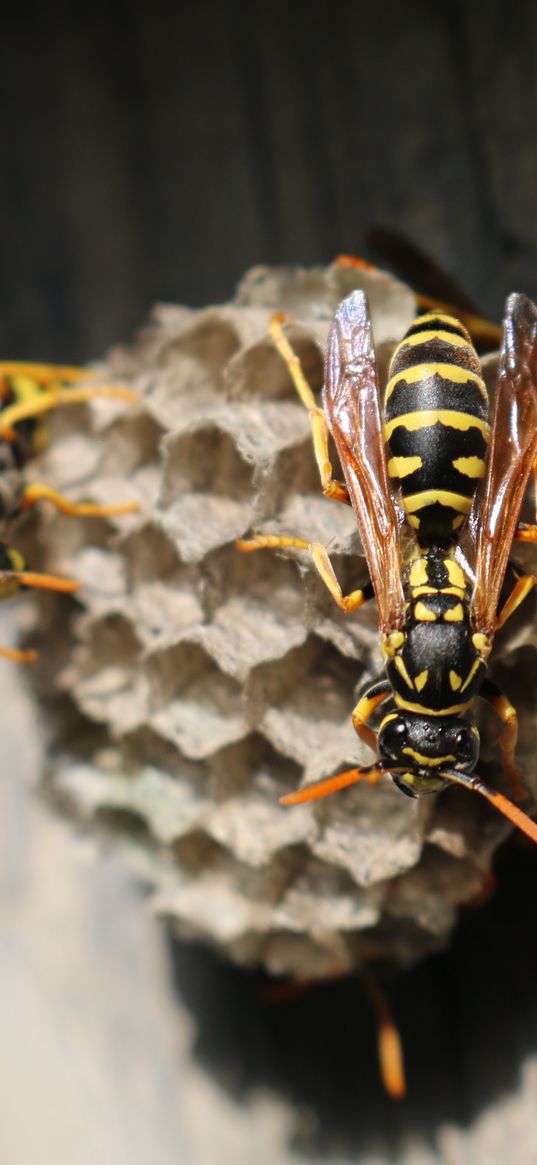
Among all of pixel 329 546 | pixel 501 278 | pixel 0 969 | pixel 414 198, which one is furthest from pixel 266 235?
pixel 0 969

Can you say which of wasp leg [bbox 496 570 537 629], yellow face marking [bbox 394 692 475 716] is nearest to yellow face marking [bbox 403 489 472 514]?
wasp leg [bbox 496 570 537 629]

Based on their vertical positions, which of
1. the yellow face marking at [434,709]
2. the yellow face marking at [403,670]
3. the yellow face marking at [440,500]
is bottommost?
the yellow face marking at [434,709]


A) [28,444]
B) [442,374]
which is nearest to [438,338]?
[442,374]

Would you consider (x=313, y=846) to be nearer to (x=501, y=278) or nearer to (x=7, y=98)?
(x=501, y=278)

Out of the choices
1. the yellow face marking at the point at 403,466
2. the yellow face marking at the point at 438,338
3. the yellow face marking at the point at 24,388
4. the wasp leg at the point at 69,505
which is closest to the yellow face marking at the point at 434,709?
the yellow face marking at the point at 403,466

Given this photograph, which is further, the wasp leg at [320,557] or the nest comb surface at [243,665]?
the nest comb surface at [243,665]

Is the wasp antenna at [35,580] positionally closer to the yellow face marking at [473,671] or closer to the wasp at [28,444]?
the wasp at [28,444]

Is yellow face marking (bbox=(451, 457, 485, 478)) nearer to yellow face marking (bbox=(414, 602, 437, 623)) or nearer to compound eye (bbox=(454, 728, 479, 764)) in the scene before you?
yellow face marking (bbox=(414, 602, 437, 623))
